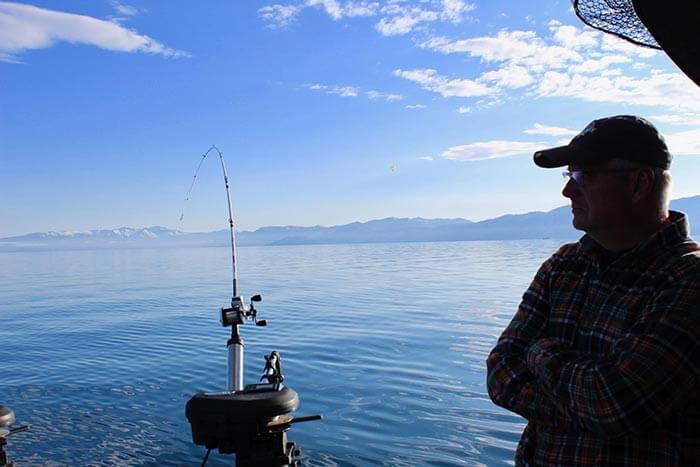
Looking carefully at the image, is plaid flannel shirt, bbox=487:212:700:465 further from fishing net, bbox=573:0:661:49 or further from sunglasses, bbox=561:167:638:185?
fishing net, bbox=573:0:661:49

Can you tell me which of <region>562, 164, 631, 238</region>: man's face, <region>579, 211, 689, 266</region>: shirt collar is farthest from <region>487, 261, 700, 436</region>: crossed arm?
<region>562, 164, 631, 238</region>: man's face

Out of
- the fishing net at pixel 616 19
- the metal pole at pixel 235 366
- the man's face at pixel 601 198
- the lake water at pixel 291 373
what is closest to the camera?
the fishing net at pixel 616 19

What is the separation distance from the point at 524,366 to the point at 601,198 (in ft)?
1.76

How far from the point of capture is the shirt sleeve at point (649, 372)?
152 centimetres

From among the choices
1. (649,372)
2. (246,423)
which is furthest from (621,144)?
(246,423)

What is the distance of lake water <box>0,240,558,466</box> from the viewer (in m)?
6.19

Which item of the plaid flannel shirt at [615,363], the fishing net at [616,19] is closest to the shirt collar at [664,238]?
the plaid flannel shirt at [615,363]

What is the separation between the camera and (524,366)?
1.86 metres

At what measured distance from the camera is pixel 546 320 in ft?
6.29

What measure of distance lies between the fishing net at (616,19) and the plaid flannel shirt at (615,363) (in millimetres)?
505

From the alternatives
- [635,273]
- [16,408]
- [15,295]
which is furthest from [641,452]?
[15,295]

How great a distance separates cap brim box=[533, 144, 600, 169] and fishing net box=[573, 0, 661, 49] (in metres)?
0.32

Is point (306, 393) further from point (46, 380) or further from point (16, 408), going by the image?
point (46, 380)

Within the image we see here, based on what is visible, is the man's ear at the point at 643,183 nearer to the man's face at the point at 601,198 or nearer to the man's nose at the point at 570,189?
the man's face at the point at 601,198
